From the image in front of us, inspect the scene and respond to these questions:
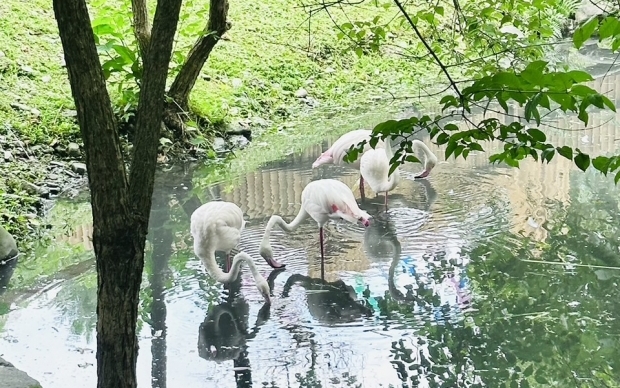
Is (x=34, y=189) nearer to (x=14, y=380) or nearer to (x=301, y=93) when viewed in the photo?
(x=14, y=380)

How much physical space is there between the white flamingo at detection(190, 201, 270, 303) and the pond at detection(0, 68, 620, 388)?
0.13m

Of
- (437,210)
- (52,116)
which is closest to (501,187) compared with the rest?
(437,210)

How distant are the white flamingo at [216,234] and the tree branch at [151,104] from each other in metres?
2.11

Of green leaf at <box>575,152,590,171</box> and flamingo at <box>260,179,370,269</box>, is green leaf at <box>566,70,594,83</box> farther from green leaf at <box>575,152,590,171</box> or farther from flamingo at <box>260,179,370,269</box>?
flamingo at <box>260,179,370,269</box>

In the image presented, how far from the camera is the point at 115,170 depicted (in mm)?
2047

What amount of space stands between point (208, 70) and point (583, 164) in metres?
7.93

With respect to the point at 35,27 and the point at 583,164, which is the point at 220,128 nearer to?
the point at 35,27

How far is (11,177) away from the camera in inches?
227

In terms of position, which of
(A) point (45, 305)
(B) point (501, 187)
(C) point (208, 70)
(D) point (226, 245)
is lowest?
(A) point (45, 305)

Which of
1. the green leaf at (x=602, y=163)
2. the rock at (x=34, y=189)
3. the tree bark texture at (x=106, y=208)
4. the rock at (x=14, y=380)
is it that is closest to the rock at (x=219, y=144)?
the rock at (x=34, y=189)

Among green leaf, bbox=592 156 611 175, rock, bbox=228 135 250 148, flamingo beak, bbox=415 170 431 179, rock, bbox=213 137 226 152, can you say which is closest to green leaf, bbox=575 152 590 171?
green leaf, bbox=592 156 611 175

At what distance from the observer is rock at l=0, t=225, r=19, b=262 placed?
183 inches

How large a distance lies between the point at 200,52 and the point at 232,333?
385 centimetres

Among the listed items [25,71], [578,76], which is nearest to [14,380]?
[578,76]
